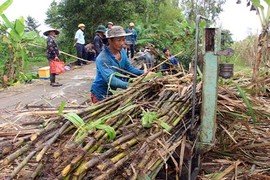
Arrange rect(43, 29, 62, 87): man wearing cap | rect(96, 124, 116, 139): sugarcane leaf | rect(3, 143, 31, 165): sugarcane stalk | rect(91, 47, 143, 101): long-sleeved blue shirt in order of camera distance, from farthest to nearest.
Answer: rect(43, 29, 62, 87): man wearing cap, rect(91, 47, 143, 101): long-sleeved blue shirt, rect(96, 124, 116, 139): sugarcane leaf, rect(3, 143, 31, 165): sugarcane stalk

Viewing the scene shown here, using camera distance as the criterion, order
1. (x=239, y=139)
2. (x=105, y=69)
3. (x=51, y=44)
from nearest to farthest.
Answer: (x=239, y=139) → (x=105, y=69) → (x=51, y=44)

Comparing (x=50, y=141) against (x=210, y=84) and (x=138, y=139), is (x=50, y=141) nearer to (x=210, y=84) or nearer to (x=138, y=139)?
(x=138, y=139)

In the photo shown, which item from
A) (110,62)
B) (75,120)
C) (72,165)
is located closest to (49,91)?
(110,62)

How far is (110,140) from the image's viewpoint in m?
1.99

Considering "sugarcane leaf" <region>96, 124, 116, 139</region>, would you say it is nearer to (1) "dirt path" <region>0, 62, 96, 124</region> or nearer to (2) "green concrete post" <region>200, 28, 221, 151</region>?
(2) "green concrete post" <region>200, 28, 221, 151</region>

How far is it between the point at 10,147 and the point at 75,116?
0.42m

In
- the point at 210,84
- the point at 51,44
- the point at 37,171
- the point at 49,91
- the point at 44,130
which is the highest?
the point at 51,44

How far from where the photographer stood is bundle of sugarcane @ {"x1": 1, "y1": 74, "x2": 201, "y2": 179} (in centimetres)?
175

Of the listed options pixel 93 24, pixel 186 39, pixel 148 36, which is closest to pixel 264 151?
pixel 186 39

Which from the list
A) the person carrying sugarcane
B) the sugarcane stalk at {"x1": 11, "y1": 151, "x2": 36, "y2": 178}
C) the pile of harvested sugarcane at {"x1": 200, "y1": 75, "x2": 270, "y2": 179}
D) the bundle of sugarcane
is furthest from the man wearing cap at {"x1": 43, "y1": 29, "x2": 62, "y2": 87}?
the sugarcane stalk at {"x1": 11, "y1": 151, "x2": 36, "y2": 178}

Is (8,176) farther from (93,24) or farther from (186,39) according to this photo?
(93,24)

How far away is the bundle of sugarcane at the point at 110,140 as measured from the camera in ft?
5.73

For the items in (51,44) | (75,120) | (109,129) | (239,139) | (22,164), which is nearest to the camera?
(22,164)

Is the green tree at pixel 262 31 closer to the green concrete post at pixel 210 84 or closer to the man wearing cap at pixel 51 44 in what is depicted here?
the green concrete post at pixel 210 84
